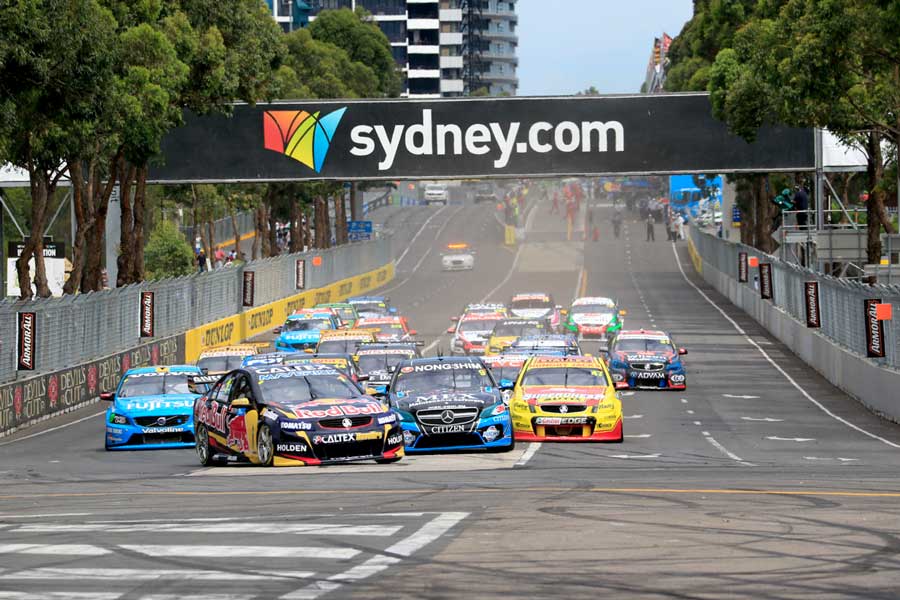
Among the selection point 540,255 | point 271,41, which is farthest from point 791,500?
point 540,255

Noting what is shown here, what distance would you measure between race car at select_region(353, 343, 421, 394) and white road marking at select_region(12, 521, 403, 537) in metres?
17.2

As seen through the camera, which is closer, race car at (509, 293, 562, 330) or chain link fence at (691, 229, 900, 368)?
chain link fence at (691, 229, 900, 368)

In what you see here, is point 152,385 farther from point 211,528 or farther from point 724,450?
point 211,528

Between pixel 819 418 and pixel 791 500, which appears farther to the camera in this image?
pixel 819 418

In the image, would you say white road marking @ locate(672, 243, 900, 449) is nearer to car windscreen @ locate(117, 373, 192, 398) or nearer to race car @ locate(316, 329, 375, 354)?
race car @ locate(316, 329, 375, 354)

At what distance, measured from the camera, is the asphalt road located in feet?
32.0

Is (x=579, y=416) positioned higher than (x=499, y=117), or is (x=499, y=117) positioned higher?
(x=499, y=117)

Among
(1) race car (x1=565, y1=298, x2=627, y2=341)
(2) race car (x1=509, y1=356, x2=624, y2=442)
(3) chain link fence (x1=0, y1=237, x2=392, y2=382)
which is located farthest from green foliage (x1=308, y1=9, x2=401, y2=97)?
(2) race car (x1=509, y1=356, x2=624, y2=442)

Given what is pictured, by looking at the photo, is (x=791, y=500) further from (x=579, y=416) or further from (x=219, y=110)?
(x=219, y=110)

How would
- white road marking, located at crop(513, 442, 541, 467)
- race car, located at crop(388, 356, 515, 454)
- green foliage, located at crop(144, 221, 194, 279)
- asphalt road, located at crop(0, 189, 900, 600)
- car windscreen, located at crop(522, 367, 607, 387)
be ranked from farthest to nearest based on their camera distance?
green foliage, located at crop(144, 221, 194, 279), car windscreen, located at crop(522, 367, 607, 387), race car, located at crop(388, 356, 515, 454), white road marking, located at crop(513, 442, 541, 467), asphalt road, located at crop(0, 189, 900, 600)

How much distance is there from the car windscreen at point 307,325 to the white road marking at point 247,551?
108ft

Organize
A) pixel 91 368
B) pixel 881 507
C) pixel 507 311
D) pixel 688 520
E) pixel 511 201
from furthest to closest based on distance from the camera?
1. pixel 511 201
2. pixel 507 311
3. pixel 91 368
4. pixel 881 507
5. pixel 688 520

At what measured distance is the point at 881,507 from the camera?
1367 cm

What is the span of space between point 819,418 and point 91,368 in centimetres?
1672
